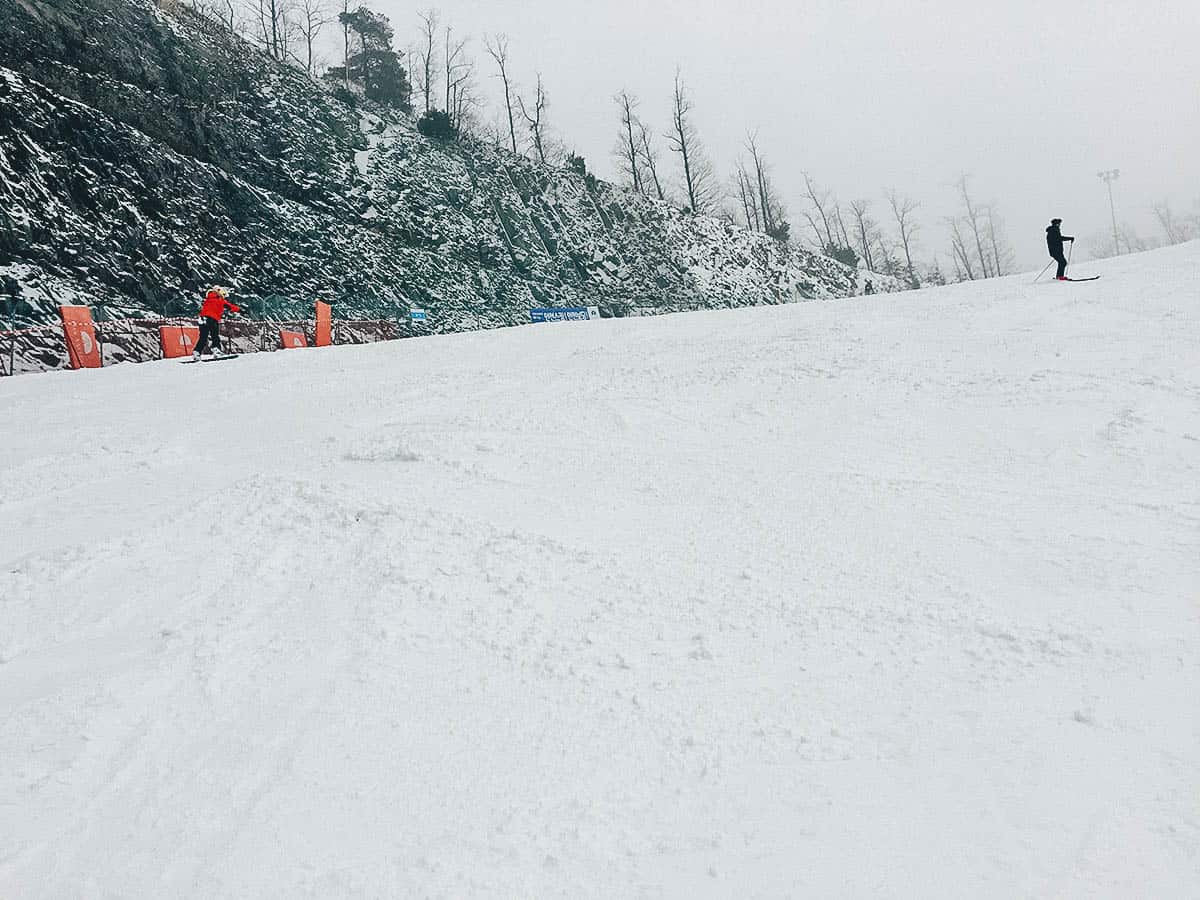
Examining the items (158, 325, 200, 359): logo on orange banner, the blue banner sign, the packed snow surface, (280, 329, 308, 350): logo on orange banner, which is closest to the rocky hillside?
the blue banner sign

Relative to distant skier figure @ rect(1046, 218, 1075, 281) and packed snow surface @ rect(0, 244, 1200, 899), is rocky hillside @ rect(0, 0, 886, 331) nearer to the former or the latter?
packed snow surface @ rect(0, 244, 1200, 899)

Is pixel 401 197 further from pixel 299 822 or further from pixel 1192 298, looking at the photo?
pixel 299 822

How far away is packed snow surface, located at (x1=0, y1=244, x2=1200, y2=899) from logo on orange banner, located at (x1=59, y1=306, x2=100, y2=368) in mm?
9837

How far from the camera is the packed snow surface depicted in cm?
187

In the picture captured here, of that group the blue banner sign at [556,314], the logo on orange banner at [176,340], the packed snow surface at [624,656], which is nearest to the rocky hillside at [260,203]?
the blue banner sign at [556,314]

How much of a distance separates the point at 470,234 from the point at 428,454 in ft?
93.4

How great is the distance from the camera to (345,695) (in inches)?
101

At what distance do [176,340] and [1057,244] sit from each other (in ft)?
66.5

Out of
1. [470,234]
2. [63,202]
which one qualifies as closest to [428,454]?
[63,202]

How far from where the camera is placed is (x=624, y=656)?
9.09ft

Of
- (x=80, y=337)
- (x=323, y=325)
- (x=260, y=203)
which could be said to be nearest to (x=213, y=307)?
(x=80, y=337)

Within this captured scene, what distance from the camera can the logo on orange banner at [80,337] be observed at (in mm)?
13547

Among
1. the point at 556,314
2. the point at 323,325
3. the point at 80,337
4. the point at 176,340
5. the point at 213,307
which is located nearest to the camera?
the point at 213,307

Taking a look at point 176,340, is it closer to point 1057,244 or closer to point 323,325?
point 323,325
